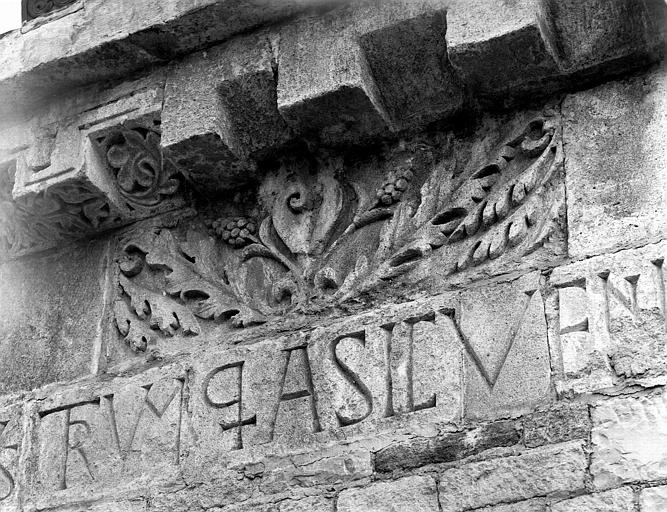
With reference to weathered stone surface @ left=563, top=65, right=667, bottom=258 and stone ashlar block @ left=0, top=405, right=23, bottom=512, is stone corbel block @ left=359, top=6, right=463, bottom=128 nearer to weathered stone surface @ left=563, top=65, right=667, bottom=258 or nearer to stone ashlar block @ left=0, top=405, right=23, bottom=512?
weathered stone surface @ left=563, top=65, right=667, bottom=258

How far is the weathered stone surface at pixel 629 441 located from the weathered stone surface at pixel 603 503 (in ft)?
0.09

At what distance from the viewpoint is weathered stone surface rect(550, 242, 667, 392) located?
12.4 ft

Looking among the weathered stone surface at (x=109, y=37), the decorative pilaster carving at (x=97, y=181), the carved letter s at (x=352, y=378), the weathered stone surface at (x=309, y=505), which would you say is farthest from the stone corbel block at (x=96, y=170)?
the weathered stone surface at (x=309, y=505)

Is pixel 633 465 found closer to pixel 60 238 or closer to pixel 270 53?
pixel 270 53

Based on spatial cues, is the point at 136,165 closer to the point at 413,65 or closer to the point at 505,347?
the point at 413,65

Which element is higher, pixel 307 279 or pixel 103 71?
pixel 103 71

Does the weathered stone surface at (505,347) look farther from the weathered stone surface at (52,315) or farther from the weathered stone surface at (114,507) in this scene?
the weathered stone surface at (52,315)

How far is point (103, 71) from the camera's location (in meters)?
4.77

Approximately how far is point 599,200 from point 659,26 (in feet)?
1.71

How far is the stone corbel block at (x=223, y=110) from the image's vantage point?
4547mm

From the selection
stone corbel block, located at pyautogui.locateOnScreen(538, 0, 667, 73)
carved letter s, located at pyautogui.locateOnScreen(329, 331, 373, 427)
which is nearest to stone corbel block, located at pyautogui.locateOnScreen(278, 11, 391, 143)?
stone corbel block, located at pyautogui.locateOnScreen(538, 0, 667, 73)

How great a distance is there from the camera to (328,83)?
4.38 meters

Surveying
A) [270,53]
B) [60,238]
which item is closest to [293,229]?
[270,53]

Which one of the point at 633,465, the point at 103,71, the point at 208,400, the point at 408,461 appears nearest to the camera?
the point at 633,465
